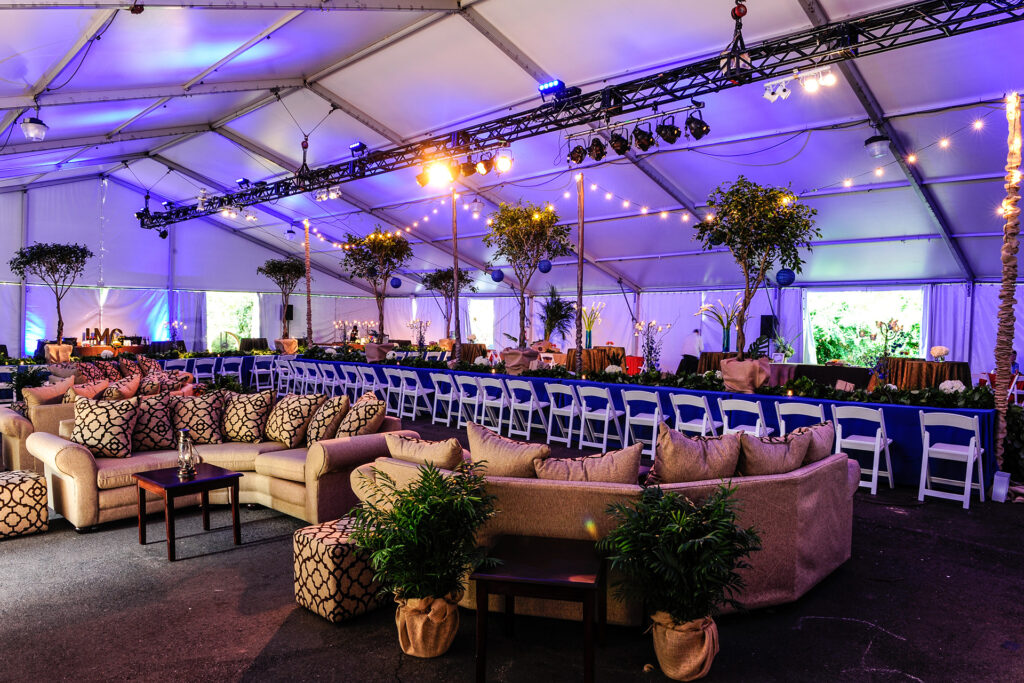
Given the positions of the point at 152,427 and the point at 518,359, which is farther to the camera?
the point at 518,359

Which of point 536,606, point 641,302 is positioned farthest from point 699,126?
point 641,302

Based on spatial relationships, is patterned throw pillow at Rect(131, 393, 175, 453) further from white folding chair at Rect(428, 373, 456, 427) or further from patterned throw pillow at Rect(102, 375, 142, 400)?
white folding chair at Rect(428, 373, 456, 427)

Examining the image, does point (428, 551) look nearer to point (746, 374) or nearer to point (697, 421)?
point (697, 421)

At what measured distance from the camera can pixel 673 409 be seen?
23.1 ft

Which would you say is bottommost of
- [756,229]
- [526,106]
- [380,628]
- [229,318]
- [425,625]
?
[380,628]

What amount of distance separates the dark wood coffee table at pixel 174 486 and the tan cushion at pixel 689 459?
2.77 m

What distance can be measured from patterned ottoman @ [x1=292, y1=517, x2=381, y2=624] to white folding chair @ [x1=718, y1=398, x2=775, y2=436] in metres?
3.77

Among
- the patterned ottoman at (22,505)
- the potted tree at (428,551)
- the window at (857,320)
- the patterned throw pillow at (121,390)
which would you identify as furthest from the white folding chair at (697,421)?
the window at (857,320)

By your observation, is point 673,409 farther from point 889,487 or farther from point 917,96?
point 917,96

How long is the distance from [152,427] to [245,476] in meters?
0.93

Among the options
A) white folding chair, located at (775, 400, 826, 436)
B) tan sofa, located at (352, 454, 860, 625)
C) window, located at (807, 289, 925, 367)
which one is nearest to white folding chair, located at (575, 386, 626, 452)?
white folding chair, located at (775, 400, 826, 436)

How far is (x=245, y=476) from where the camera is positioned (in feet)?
16.4

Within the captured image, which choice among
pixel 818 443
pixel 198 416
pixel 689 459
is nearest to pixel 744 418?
pixel 818 443

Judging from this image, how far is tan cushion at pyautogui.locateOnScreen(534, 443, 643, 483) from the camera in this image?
3029 mm
